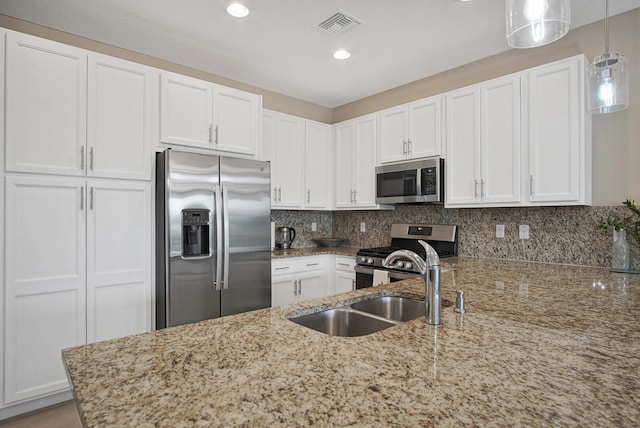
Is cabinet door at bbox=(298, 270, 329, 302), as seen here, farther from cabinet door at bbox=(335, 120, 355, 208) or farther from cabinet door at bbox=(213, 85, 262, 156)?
cabinet door at bbox=(213, 85, 262, 156)

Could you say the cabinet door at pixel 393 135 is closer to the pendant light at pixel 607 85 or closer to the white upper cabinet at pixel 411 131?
the white upper cabinet at pixel 411 131

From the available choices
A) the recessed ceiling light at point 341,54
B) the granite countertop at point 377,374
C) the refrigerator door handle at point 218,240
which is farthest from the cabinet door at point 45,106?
the recessed ceiling light at point 341,54

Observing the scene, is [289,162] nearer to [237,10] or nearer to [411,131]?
[411,131]

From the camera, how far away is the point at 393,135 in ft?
11.7

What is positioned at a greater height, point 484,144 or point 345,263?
point 484,144

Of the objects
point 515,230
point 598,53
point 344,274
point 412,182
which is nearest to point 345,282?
point 344,274

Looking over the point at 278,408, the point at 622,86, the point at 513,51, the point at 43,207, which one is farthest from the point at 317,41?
the point at 278,408

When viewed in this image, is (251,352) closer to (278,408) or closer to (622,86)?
(278,408)

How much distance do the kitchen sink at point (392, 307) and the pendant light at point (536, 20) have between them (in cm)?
119

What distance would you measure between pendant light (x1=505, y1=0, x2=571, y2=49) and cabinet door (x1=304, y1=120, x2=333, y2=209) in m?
2.71

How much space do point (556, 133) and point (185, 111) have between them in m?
2.78

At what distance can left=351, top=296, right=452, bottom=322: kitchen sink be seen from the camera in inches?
62.6

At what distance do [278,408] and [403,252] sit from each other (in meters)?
0.70

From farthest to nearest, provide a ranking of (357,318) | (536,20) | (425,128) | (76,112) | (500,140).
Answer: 1. (425,128)
2. (500,140)
3. (76,112)
4. (357,318)
5. (536,20)
